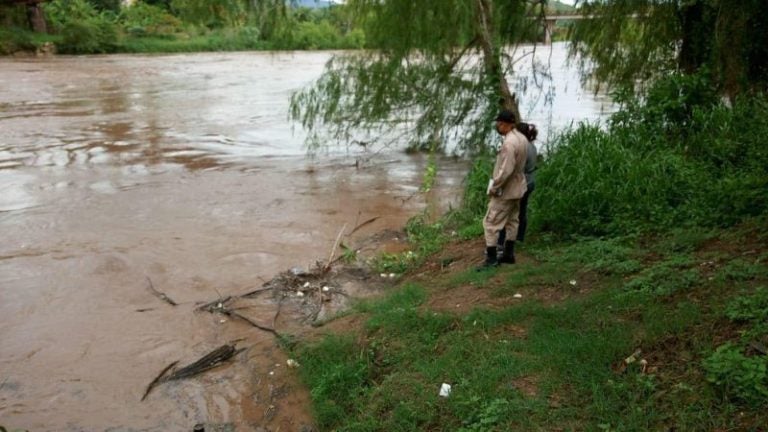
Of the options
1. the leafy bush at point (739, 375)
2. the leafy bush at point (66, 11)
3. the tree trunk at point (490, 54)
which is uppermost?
the leafy bush at point (66, 11)

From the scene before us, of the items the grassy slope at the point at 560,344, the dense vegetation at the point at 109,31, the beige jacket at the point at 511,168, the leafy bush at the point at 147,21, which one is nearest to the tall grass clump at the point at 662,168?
the grassy slope at the point at 560,344

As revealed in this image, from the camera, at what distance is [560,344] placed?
4812mm

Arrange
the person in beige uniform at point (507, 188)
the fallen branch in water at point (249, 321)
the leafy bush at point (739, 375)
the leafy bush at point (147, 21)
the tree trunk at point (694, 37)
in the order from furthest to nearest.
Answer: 1. the leafy bush at point (147, 21)
2. the tree trunk at point (694, 37)
3. the fallen branch in water at point (249, 321)
4. the person in beige uniform at point (507, 188)
5. the leafy bush at point (739, 375)

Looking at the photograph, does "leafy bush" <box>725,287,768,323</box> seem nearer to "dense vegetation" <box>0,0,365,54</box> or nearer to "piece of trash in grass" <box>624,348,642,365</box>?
"piece of trash in grass" <box>624,348,642,365</box>

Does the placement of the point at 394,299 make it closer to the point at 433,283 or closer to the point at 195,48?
the point at 433,283

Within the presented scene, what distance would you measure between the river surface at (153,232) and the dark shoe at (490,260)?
233 cm

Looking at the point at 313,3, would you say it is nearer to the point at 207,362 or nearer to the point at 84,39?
the point at 207,362

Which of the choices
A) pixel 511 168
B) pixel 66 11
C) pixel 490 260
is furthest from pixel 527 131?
pixel 66 11

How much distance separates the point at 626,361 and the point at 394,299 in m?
2.68

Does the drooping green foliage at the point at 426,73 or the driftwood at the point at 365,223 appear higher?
the drooping green foliage at the point at 426,73

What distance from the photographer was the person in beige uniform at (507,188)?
20.8ft

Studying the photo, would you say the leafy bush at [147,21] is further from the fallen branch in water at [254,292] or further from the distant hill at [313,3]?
the fallen branch in water at [254,292]

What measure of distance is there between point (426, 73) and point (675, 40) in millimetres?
4490

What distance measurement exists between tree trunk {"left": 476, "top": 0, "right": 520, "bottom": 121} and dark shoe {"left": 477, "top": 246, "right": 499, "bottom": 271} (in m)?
5.05
